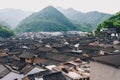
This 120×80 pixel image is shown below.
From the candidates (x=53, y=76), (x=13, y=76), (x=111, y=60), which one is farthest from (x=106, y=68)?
(x=13, y=76)

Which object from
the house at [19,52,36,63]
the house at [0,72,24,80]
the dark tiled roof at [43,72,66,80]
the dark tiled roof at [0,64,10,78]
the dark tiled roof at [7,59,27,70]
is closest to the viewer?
Answer: the dark tiled roof at [43,72,66,80]

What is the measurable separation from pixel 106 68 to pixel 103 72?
1.80ft

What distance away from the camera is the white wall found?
60.2ft

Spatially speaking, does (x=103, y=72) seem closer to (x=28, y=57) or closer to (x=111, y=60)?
(x=111, y=60)

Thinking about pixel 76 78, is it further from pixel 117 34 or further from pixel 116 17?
pixel 116 17

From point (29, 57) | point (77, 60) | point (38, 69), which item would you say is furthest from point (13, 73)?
point (29, 57)

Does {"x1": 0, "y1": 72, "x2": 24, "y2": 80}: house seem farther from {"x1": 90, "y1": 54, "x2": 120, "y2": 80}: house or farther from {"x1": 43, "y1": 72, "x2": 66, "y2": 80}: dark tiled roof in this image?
{"x1": 90, "y1": 54, "x2": 120, "y2": 80}: house

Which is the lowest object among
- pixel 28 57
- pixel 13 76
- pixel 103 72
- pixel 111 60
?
pixel 28 57

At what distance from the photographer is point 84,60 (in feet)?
153

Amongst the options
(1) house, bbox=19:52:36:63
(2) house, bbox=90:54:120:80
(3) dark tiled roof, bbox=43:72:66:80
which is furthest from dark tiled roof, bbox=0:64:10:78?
(2) house, bbox=90:54:120:80

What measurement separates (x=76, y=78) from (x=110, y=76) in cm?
1492

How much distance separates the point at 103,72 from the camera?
63.8 ft

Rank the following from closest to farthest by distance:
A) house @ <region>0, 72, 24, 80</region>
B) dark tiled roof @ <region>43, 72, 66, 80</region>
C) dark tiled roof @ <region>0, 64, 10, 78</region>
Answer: dark tiled roof @ <region>43, 72, 66, 80</region> < house @ <region>0, 72, 24, 80</region> < dark tiled roof @ <region>0, 64, 10, 78</region>

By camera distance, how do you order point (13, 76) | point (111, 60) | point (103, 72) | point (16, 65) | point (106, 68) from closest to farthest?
point (106, 68) < point (111, 60) < point (103, 72) < point (13, 76) < point (16, 65)
